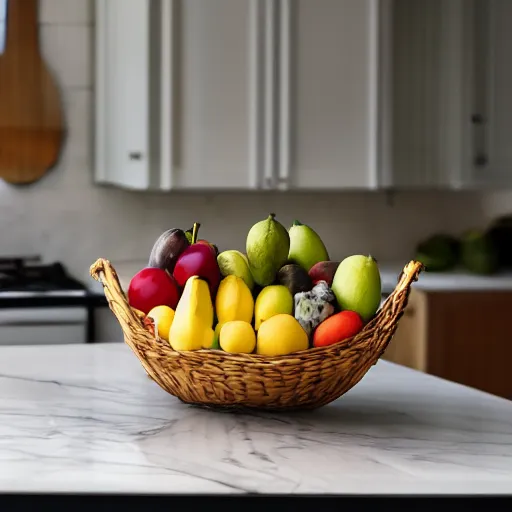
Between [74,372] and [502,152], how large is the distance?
271 cm

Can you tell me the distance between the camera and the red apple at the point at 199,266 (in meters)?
1.50

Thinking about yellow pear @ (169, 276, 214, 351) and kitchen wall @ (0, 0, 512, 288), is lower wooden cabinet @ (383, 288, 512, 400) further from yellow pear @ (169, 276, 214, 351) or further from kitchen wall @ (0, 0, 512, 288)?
yellow pear @ (169, 276, 214, 351)

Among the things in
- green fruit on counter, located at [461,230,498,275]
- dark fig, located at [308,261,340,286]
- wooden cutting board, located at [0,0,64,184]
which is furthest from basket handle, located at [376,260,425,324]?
wooden cutting board, located at [0,0,64,184]

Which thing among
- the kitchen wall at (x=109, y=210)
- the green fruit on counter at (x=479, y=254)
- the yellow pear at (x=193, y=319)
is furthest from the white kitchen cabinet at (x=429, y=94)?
the yellow pear at (x=193, y=319)

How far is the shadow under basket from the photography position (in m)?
1.40

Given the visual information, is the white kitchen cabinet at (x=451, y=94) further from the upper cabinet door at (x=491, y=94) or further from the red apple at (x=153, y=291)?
the red apple at (x=153, y=291)

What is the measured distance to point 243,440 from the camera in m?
1.36

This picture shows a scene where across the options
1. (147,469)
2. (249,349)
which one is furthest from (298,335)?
(147,469)

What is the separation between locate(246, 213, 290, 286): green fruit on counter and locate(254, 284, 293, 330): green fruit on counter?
0.18 feet

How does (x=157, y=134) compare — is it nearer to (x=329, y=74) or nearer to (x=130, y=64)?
(x=130, y=64)

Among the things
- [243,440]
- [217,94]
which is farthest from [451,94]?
[243,440]

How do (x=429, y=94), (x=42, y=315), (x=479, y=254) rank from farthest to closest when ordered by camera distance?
(x=429, y=94), (x=479, y=254), (x=42, y=315)

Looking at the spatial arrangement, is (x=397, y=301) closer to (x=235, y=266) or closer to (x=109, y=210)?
(x=235, y=266)

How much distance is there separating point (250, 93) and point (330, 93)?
1.00 feet
